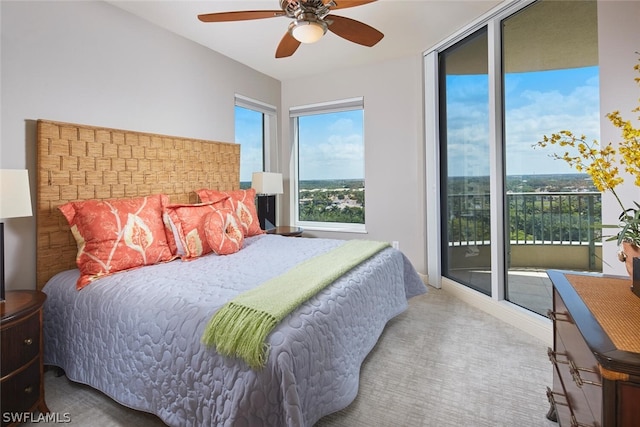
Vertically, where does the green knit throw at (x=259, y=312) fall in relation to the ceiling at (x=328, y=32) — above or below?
below

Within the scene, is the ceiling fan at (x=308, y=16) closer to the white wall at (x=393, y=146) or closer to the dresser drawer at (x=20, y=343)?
the white wall at (x=393, y=146)

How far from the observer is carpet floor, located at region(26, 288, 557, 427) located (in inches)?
63.5

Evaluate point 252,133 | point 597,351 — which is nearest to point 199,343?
point 597,351

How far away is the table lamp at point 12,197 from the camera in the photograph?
1.66 meters

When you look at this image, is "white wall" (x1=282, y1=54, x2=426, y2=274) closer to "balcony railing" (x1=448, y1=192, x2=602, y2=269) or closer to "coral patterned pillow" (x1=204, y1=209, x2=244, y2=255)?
"balcony railing" (x1=448, y1=192, x2=602, y2=269)

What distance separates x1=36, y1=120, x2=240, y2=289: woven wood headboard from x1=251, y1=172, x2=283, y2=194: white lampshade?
649 mm

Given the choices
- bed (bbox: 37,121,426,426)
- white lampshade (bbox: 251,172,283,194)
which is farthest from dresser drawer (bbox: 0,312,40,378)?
white lampshade (bbox: 251,172,283,194)

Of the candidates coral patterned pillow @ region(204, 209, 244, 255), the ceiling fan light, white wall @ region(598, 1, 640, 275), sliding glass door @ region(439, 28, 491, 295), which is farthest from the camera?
sliding glass door @ region(439, 28, 491, 295)

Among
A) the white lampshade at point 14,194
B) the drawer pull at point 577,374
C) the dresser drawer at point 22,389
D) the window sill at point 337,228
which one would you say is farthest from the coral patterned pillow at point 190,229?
the drawer pull at point 577,374

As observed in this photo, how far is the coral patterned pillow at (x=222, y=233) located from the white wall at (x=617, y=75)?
2539mm

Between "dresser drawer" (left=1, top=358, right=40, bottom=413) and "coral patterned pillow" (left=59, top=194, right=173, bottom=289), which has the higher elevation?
"coral patterned pillow" (left=59, top=194, right=173, bottom=289)

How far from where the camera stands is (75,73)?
2.30 meters

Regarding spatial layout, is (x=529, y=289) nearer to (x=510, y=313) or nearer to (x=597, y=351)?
(x=510, y=313)

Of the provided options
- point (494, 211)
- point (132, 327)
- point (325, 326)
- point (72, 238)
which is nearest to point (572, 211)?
point (494, 211)
